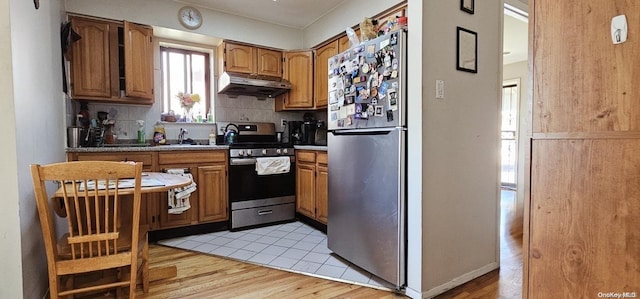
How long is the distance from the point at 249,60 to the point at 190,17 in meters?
0.74

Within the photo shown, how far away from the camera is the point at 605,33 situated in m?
0.87

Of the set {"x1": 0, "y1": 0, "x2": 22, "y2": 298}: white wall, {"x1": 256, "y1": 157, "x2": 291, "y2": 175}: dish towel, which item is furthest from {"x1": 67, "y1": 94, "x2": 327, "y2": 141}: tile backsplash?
{"x1": 0, "y1": 0, "x2": 22, "y2": 298}: white wall

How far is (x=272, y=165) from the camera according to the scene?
3303 millimetres

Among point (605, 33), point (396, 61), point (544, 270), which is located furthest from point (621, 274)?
point (396, 61)

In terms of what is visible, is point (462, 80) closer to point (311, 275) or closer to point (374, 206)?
point (374, 206)

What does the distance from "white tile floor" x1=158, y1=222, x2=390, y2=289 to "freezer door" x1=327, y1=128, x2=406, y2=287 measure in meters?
0.09

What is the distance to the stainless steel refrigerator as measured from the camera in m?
1.87

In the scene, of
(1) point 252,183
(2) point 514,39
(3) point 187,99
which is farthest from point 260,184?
(2) point 514,39

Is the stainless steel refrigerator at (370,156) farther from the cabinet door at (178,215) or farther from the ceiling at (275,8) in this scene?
the cabinet door at (178,215)

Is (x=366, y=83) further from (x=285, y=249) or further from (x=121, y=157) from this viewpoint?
(x=121, y=157)

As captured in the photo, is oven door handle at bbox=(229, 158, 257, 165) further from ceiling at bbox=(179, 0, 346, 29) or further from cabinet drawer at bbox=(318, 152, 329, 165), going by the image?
ceiling at bbox=(179, 0, 346, 29)

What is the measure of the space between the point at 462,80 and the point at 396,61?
0.48m

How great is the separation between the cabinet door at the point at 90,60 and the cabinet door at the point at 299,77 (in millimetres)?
1840

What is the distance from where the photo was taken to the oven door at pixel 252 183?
10.5ft
